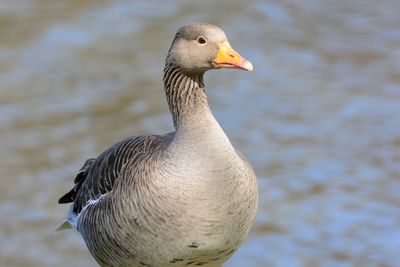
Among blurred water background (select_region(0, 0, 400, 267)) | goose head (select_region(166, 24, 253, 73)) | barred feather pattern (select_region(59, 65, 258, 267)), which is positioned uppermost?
blurred water background (select_region(0, 0, 400, 267))

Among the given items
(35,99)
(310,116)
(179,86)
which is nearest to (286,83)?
(310,116)

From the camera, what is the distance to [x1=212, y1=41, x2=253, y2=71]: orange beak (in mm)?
6793

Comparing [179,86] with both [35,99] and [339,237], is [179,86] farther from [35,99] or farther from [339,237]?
[35,99]

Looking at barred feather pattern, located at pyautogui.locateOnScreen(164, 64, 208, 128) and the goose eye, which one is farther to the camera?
barred feather pattern, located at pyautogui.locateOnScreen(164, 64, 208, 128)

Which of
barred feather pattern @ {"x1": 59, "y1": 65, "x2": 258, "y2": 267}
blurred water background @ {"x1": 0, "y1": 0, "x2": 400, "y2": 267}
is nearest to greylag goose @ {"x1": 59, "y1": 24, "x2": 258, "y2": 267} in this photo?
barred feather pattern @ {"x1": 59, "y1": 65, "x2": 258, "y2": 267}

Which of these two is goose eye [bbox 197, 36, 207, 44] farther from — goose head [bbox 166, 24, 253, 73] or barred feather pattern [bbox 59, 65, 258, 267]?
barred feather pattern [bbox 59, 65, 258, 267]

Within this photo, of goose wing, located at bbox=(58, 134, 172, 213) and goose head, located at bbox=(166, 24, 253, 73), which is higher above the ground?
goose head, located at bbox=(166, 24, 253, 73)

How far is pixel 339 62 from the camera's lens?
13820mm

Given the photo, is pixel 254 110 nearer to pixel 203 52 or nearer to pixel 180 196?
pixel 203 52

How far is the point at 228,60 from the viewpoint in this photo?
6816mm

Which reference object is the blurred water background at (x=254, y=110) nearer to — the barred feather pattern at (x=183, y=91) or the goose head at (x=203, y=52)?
the barred feather pattern at (x=183, y=91)

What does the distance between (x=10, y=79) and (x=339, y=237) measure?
17.4 ft

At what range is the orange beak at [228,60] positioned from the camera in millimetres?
6793

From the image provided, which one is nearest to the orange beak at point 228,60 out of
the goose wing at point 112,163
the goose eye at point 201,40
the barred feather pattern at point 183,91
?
the goose eye at point 201,40
